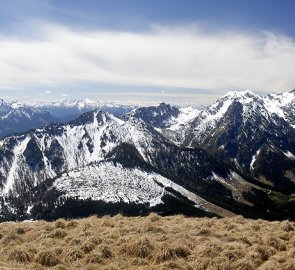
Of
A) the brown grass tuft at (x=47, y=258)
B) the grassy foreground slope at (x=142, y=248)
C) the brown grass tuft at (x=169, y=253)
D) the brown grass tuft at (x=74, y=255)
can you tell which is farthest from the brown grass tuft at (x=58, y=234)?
the brown grass tuft at (x=169, y=253)

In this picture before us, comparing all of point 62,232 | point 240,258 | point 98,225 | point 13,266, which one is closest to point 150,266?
point 240,258

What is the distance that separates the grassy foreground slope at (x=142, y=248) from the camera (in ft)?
66.1

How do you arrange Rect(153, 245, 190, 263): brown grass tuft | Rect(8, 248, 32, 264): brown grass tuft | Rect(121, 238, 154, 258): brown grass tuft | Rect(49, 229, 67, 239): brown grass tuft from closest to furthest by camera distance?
Rect(8, 248, 32, 264): brown grass tuft → Rect(153, 245, 190, 263): brown grass tuft → Rect(121, 238, 154, 258): brown grass tuft → Rect(49, 229, 67, 239): brown grass tuft

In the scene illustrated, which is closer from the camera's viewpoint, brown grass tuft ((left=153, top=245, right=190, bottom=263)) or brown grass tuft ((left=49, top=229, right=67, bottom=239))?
brown grass tuft ((left=153, top=245, right=190, bottom=263))

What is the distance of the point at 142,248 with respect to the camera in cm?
2180

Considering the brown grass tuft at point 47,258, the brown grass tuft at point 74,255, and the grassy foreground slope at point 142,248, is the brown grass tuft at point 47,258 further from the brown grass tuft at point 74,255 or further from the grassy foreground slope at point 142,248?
A: the brown grass tuft at point 74,255

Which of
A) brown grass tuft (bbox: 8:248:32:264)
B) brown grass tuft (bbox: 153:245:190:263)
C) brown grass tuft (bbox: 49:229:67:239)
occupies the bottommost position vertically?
brown grass tuft (bbox: 49:229:67:239)

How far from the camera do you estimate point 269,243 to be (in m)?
24.9

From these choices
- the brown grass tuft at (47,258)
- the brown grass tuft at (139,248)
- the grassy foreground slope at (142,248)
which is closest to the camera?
the grassy foreground slope at (142,248)

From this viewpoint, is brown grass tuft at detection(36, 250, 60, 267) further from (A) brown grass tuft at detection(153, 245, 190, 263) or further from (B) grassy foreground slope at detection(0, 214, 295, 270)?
(A) brown grass tuft at detection(153, 245, 190, 263)

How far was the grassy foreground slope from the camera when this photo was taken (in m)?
20.2

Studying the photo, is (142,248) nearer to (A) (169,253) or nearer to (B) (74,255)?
(A) (169,253)

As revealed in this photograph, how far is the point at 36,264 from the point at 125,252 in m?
4.79

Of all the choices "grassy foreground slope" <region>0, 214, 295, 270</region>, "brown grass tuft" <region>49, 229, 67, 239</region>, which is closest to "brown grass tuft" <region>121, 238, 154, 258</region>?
"grassy foreground slope" <region>0, 214, 295, 270</region>
